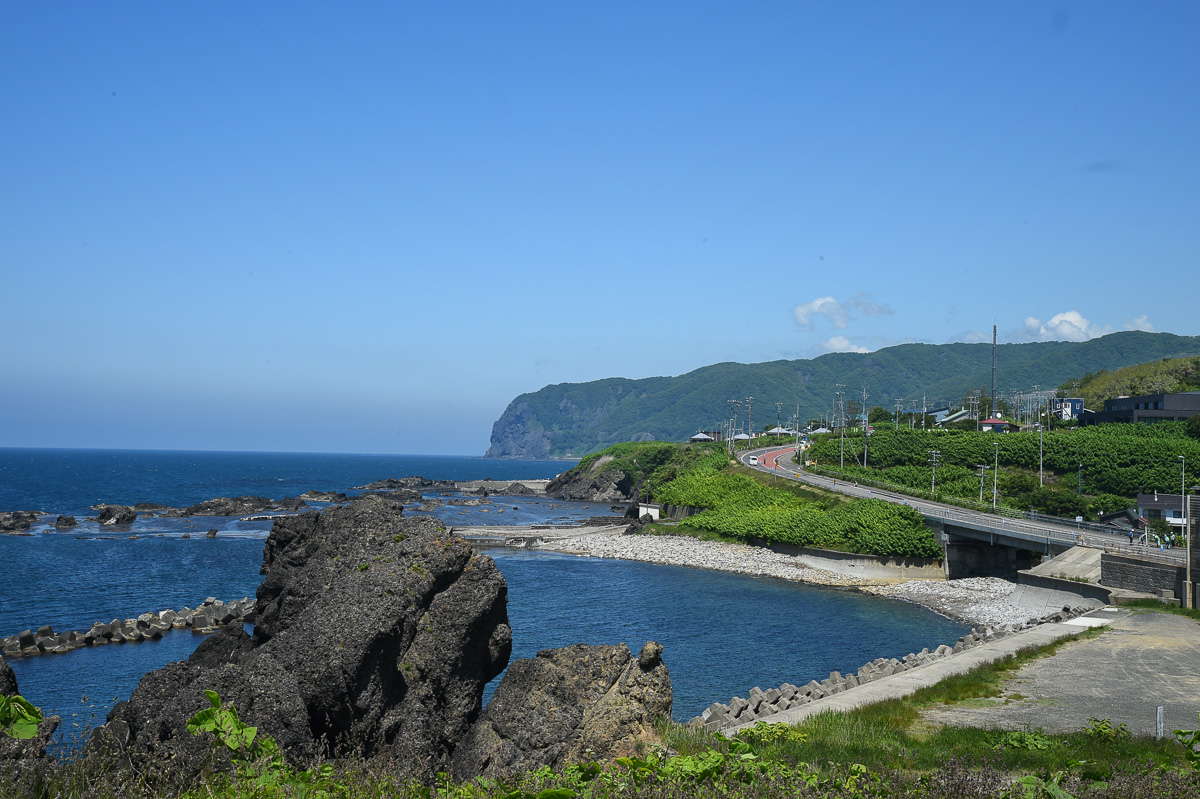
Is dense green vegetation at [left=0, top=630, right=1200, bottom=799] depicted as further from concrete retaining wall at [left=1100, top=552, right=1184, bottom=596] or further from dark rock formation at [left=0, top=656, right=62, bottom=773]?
concrete retaining wall at [left=1100, top=552, right=1184, bottom=596]

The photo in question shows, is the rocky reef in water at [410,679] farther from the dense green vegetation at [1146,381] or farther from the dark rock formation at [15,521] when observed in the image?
the dense green vegetation at [1146,381]

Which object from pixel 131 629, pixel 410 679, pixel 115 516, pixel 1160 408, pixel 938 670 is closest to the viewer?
pixel 410 679

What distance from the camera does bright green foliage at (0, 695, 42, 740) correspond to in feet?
20.3

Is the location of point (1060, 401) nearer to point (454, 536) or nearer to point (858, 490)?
point (858, 490)

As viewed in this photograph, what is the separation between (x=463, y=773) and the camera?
15297 millimetres

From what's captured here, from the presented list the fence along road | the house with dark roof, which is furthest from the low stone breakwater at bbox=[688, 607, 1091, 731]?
the house with dark roof

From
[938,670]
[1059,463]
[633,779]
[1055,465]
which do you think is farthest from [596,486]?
[633,779]

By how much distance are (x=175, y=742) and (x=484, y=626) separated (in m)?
6.43

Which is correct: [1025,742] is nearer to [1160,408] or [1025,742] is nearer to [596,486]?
[1160,408]

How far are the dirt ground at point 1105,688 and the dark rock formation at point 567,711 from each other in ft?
19.5

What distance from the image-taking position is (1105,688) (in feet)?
65.5

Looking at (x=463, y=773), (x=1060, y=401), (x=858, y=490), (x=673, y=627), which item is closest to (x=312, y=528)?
(x=463, y=773)

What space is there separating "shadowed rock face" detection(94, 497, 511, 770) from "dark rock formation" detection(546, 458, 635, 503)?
11802cm

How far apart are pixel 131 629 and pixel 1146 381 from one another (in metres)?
149
